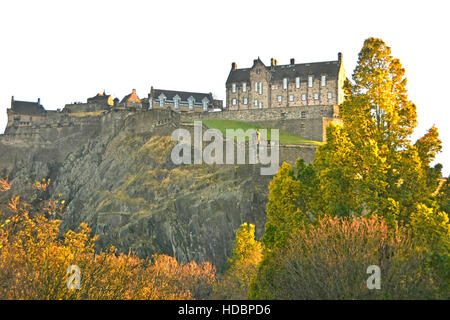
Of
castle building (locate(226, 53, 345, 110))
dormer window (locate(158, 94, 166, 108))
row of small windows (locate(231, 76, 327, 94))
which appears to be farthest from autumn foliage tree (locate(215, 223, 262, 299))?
A: dormer window (locate(158, 94, 166, 108))

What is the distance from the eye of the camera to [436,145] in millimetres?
24406

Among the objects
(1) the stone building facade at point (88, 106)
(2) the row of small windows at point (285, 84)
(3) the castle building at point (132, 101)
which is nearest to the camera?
(2) the row of small windows at point (285, 84)

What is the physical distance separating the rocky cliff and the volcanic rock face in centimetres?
10

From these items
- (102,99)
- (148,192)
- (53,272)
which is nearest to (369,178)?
(53,272)

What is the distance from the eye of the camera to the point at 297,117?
218ft

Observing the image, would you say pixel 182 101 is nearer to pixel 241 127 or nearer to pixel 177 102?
pixel 177 102

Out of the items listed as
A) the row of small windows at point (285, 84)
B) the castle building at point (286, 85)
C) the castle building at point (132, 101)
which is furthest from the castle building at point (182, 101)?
the row of small windows at point (285, 84)

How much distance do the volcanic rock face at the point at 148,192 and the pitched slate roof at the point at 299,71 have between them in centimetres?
1837

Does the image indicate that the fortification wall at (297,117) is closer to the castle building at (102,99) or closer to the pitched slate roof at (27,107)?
the castle building at (102,99)

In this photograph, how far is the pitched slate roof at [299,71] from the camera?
73438 millimetres

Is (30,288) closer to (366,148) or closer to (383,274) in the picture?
(383,274)

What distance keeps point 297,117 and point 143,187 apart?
2236 centimetres

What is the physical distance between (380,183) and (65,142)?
72414 mm
